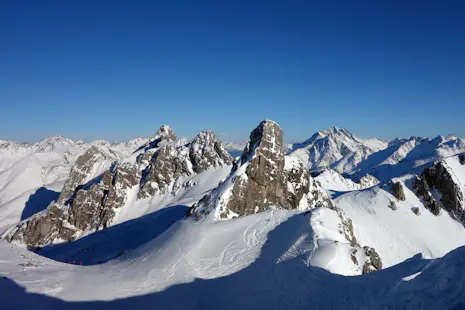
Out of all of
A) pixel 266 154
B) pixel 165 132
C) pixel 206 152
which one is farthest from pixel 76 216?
pixel 165 132

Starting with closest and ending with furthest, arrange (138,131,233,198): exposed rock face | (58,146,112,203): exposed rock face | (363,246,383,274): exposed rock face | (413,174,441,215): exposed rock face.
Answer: (363,246,383,274): exposed rock face → (413,174,441,215): exposed rock face → (138,131,233,198): exposed rock face → (58,146,112,203): exposed rock face

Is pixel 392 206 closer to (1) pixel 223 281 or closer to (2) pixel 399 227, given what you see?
(2) pixel 399 227

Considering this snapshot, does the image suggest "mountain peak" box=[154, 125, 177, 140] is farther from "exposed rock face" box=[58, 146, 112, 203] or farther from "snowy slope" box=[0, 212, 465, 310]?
"snowy slope" box=[0, 212, 465, 310]

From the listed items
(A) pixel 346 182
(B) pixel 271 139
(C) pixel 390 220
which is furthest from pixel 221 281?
(A) pixel 346 182

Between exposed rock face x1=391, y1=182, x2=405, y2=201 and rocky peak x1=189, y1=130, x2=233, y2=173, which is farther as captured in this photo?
rocky peak x1=189, y1=130, x2=233, y2=173

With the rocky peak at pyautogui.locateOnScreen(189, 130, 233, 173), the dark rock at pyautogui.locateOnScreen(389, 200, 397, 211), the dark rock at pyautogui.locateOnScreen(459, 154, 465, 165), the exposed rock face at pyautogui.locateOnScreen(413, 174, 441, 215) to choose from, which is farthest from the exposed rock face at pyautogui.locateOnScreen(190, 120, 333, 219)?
the dark rock at pyautogui.locateOnScreen(459, 154, 465, 165)

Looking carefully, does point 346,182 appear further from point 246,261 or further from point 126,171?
point 246,261

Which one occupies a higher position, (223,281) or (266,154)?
(266,154)

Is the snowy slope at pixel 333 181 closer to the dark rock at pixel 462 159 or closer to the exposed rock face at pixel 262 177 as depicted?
the dark rock at pixel 462 159
